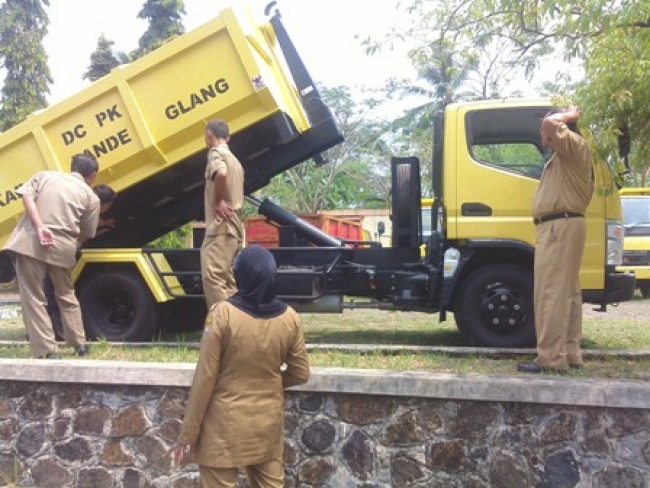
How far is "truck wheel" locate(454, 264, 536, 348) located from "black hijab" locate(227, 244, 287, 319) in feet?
10.1

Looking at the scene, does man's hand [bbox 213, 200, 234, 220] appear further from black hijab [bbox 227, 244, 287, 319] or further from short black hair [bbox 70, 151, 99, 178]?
black hijab [bbox 227, 244, 287, 319]

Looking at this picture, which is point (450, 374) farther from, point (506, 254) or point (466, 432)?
point (506, 254)

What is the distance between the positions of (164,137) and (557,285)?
3648 mm

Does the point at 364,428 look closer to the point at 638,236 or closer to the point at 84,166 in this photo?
the point at 84,166

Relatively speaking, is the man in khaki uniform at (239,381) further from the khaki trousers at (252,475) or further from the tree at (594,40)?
the tree at (594,40)

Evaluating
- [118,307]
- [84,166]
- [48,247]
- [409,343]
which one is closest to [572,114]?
[409,343]

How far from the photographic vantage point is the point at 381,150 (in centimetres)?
3453

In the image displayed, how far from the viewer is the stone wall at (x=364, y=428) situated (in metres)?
4.01

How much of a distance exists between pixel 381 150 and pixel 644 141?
98.1 ft

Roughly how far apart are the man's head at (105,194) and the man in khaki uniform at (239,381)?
3489mm

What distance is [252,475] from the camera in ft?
11.3

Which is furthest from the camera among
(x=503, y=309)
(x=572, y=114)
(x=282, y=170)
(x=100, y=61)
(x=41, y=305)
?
(x=100, y=61)

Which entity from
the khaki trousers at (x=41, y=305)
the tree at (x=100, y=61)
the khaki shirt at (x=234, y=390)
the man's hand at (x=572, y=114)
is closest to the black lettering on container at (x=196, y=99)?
the khaki trousers at (x=41, y=305)

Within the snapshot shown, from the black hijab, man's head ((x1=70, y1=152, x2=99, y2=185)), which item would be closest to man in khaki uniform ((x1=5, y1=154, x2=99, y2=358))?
man's head ((x1=70, y1=152, x2=99, y2=185))
